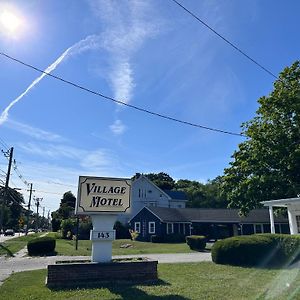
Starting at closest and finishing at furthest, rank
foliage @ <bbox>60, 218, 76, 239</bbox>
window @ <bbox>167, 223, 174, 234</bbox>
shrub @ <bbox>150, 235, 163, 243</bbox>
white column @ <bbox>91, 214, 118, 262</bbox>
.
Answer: white column @ <bbox>91, 214, 118, 262</bbox> < shrub @ <bbox>150, 235, 163, 243</bbox> < window @ <bbox>167, 223, 174, 234</bbox> < foliage @ <bbox>60, 218, 76, 239</bbox>

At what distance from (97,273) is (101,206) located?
87.3 inches

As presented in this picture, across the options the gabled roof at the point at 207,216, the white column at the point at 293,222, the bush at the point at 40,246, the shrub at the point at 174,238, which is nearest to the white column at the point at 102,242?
the white column at the point at 293,222

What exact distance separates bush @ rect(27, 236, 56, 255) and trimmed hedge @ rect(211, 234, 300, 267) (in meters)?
13.5

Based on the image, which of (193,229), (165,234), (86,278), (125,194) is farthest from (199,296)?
(193,229)

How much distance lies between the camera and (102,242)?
11.7 meters

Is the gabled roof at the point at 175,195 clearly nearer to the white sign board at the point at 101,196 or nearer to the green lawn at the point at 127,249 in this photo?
the green lawn at the point at 127,249

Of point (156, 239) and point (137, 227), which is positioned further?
point (137, 227)

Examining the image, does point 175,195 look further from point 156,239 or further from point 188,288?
point 188,288

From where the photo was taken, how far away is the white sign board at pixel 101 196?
1164cm

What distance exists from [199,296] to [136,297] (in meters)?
1.68

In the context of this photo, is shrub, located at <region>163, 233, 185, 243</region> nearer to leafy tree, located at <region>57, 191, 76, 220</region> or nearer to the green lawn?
the green lawn

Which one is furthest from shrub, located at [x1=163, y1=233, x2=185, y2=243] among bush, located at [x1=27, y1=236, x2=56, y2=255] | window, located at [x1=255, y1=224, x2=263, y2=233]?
bush, located at [x1=27, y1=236, x2=56, y2=255]

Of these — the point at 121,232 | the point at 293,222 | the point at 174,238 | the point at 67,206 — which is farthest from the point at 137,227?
the point at 67,206

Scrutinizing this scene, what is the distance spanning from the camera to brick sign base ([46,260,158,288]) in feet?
34.6
